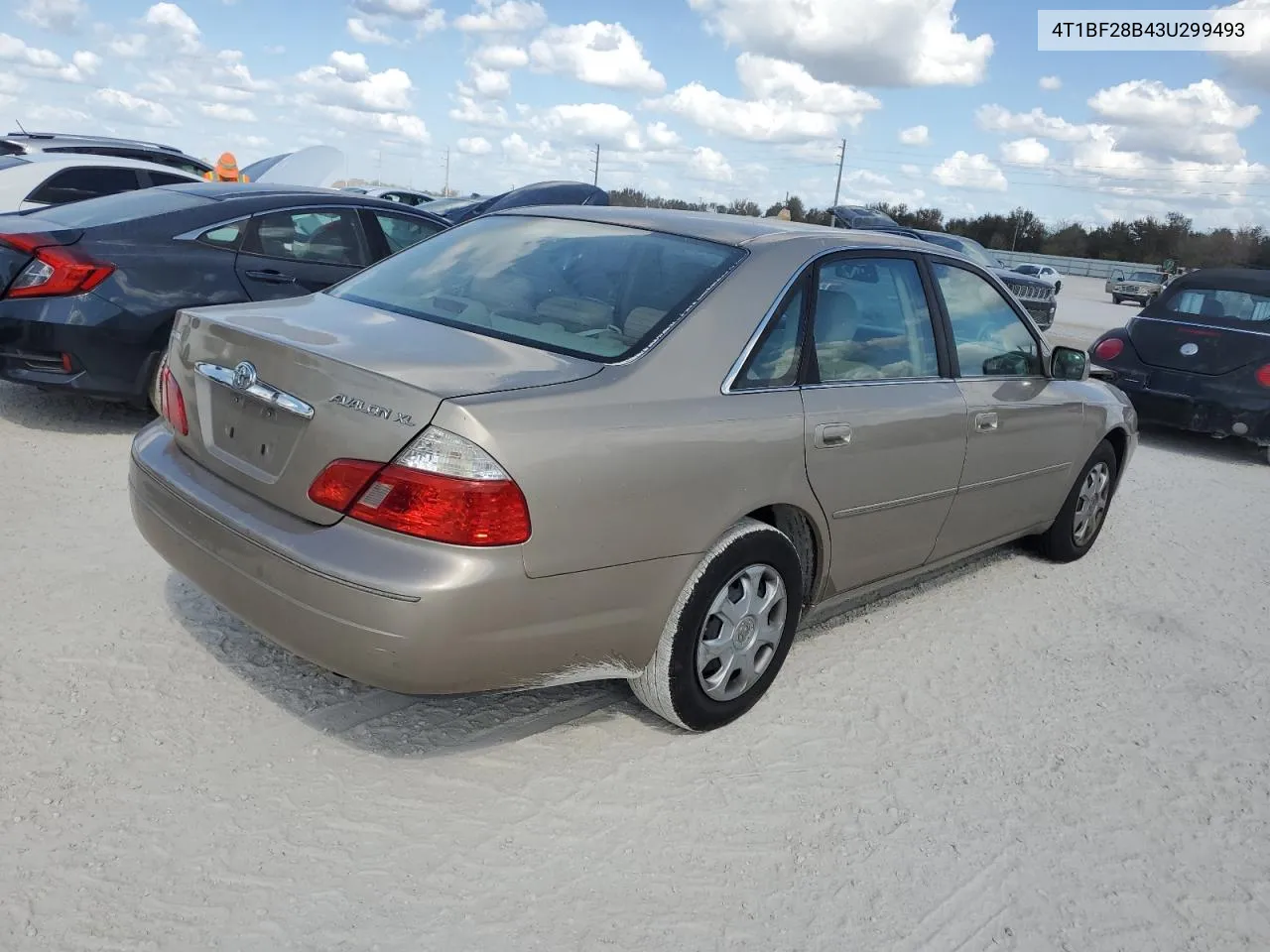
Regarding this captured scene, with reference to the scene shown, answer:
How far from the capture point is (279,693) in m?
3.22

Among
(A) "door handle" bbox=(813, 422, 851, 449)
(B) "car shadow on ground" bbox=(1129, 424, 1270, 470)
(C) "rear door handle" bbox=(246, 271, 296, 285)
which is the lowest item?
(B) "car shadow on ground" bbox=(1129, 424, 1270, 470)

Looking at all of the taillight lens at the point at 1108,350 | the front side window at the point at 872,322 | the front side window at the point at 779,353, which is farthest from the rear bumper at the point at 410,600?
the taillight lens at the point at 1108,350

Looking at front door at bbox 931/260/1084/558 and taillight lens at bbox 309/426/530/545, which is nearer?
taillight lens at bbox 309/426/530/545

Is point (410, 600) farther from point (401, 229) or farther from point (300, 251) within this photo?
point (401, 229)

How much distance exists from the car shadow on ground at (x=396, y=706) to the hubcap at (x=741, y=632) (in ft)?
0.82

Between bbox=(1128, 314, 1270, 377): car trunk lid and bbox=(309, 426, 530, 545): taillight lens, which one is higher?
bbox=(1128, 314, 1270, 377): car trunk lid

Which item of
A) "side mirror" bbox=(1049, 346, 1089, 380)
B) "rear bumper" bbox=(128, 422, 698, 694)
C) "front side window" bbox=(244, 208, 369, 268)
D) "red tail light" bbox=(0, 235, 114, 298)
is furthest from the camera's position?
"front side window" bbox=(244, 208, 369, 268)

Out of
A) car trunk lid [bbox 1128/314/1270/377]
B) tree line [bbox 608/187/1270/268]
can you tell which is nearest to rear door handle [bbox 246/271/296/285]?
car trunk lid [bbox 1128/314/1270/377]

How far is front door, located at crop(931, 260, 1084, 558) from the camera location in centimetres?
414

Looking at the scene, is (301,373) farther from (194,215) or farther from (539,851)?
(194,215)

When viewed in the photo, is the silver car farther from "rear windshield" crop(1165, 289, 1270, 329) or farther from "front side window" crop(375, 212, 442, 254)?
"rear windshield" crop(1165, 289, 1270, 329)

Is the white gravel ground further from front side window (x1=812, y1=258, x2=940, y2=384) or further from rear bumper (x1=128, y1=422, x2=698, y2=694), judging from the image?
front side window (x1=812, y1=258, x2=940, y2=384)

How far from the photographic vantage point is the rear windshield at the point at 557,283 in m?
3.08

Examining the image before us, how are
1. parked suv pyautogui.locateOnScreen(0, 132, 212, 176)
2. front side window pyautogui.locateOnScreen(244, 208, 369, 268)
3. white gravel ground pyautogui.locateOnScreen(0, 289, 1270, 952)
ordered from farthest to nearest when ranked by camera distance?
parked suv pyautogui.locateOnScreen(0, 132, 212, 176)
front side window pyautogui.locateOnScreen(244, 208, 369, 268)
white gravel ground pyautogui.locateOnScreen(0, 289, 1270, 952)
